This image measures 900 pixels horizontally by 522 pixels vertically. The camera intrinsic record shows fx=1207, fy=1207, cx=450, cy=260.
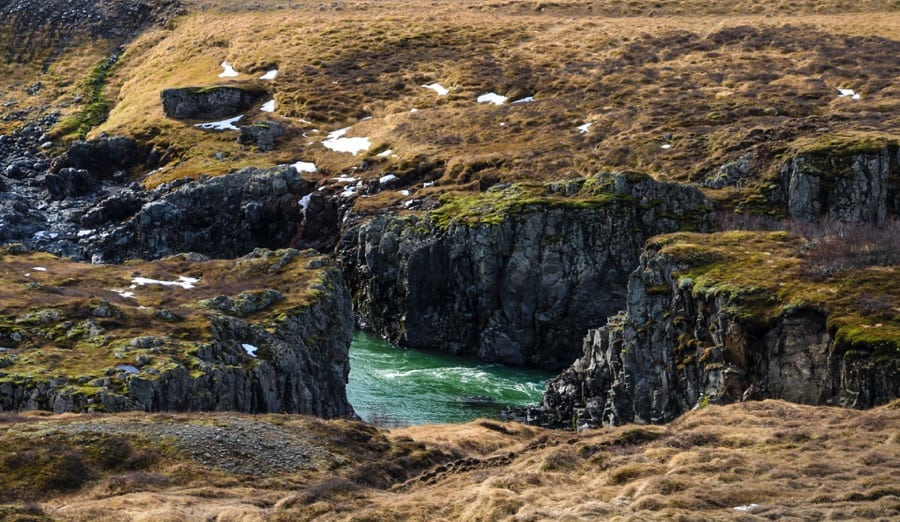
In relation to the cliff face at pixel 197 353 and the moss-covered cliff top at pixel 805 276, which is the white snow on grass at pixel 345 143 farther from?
the moss-covered cliff top at pixel 805 276

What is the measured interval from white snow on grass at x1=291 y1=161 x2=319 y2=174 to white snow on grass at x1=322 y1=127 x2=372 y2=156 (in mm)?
5043

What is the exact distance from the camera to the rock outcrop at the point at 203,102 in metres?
154

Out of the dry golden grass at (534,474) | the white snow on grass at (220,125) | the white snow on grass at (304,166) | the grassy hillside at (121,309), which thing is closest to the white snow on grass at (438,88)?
the white snow on grass at (304,166)

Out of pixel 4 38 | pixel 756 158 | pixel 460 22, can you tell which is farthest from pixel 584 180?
pixel 4 38

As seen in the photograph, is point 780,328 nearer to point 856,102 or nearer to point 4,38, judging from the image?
point 856,102

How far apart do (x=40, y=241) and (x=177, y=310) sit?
5468 cm

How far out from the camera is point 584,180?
367ft

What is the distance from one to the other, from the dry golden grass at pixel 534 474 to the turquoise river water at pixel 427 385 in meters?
26.3

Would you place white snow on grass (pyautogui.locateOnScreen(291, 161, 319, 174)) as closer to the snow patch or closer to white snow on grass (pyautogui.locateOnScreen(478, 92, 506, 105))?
white snow on grass (pyautogui.locateOnScreen(478, 92, 506, 105))

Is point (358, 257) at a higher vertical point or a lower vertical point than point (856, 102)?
lower

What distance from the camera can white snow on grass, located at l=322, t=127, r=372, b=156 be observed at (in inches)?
5541

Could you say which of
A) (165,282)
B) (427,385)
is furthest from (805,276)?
(165,282)

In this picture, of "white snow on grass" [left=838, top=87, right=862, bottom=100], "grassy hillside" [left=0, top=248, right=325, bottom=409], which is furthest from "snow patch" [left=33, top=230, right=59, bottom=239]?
"white snow on grass" [left=838, top=87, right=862, bottom=100]

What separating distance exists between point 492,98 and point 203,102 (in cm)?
3749
